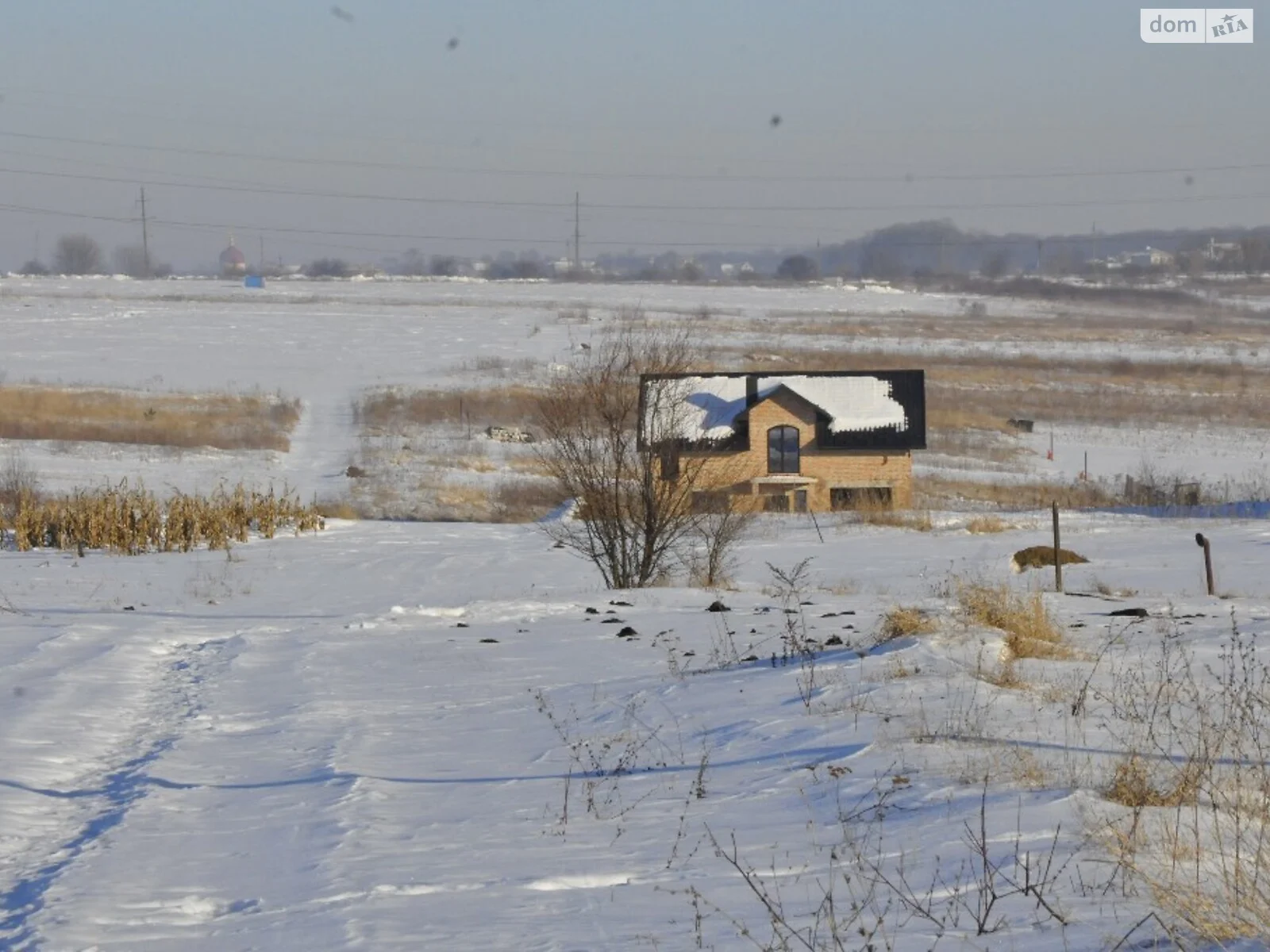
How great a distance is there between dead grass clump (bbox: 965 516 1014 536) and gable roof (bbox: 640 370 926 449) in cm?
1041

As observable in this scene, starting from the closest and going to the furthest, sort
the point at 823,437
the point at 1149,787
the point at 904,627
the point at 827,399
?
1. the point at 1149,787
2. the point at 904,627
3. the point at 823,437
4. the point at 827,399

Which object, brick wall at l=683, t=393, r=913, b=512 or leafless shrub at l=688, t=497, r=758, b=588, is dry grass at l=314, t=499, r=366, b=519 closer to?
brick wall at l=683, t=393, r=913, b=512

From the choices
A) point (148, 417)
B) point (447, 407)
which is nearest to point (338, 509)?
point (148, 417)

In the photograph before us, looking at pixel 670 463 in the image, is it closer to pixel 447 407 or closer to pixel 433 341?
pixel 447 407

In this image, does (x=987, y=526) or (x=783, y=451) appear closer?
(x=987, y=526)

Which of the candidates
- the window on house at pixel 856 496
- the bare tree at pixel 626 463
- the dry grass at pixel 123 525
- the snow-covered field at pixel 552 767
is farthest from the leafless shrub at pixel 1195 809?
the window on house at pixel 856 496

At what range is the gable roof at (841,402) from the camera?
44.9m

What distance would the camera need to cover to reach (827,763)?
25.3 feet

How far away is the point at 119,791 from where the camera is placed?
804cm

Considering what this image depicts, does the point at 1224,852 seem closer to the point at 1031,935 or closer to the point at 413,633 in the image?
the point at 1031,935

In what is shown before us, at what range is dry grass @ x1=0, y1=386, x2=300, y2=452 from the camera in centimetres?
5231

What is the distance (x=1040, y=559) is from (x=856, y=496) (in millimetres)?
18328

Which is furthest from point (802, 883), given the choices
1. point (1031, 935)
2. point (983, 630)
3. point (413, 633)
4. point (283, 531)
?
point (283, 531)

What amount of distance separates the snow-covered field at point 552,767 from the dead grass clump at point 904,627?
18cm
